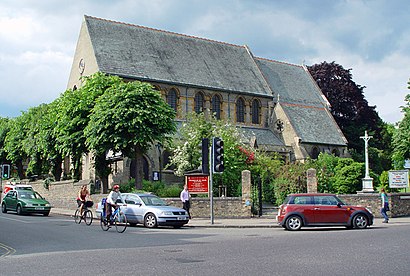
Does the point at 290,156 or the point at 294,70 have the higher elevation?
the point at 294,70

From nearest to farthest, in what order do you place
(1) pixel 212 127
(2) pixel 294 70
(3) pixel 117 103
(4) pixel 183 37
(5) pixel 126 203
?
(5) pixel 126 203, (3) pixel 117 103, (1) pixel 212 127, (4) pixel 183 37, (2) pixel 294 70

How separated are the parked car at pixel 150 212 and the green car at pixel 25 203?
835 cm

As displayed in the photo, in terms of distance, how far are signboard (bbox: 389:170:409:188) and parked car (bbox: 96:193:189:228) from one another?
1300cm

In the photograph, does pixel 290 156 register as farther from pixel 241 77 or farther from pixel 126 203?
pixel 126 203

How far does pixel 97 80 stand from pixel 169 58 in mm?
13067

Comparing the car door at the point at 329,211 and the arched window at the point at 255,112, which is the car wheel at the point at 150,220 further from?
the arched window at the point at 255,112

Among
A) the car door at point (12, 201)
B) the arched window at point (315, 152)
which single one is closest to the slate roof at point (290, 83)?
the arched window at point (315, 152)

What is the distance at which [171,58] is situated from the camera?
47.4m

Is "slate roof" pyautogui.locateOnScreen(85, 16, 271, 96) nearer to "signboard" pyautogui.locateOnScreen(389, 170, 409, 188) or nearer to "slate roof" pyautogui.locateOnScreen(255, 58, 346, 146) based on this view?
"slate roof" pyautogui.locateOnScreen(255, 58, 346, 146)

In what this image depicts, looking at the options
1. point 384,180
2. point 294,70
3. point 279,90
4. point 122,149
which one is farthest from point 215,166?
point 294,70

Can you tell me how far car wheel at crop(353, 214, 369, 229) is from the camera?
67.0 feet

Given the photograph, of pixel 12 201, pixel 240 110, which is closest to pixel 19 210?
pixel 12 201

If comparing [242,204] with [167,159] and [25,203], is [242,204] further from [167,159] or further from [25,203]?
[167,159]

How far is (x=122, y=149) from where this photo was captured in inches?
1259
